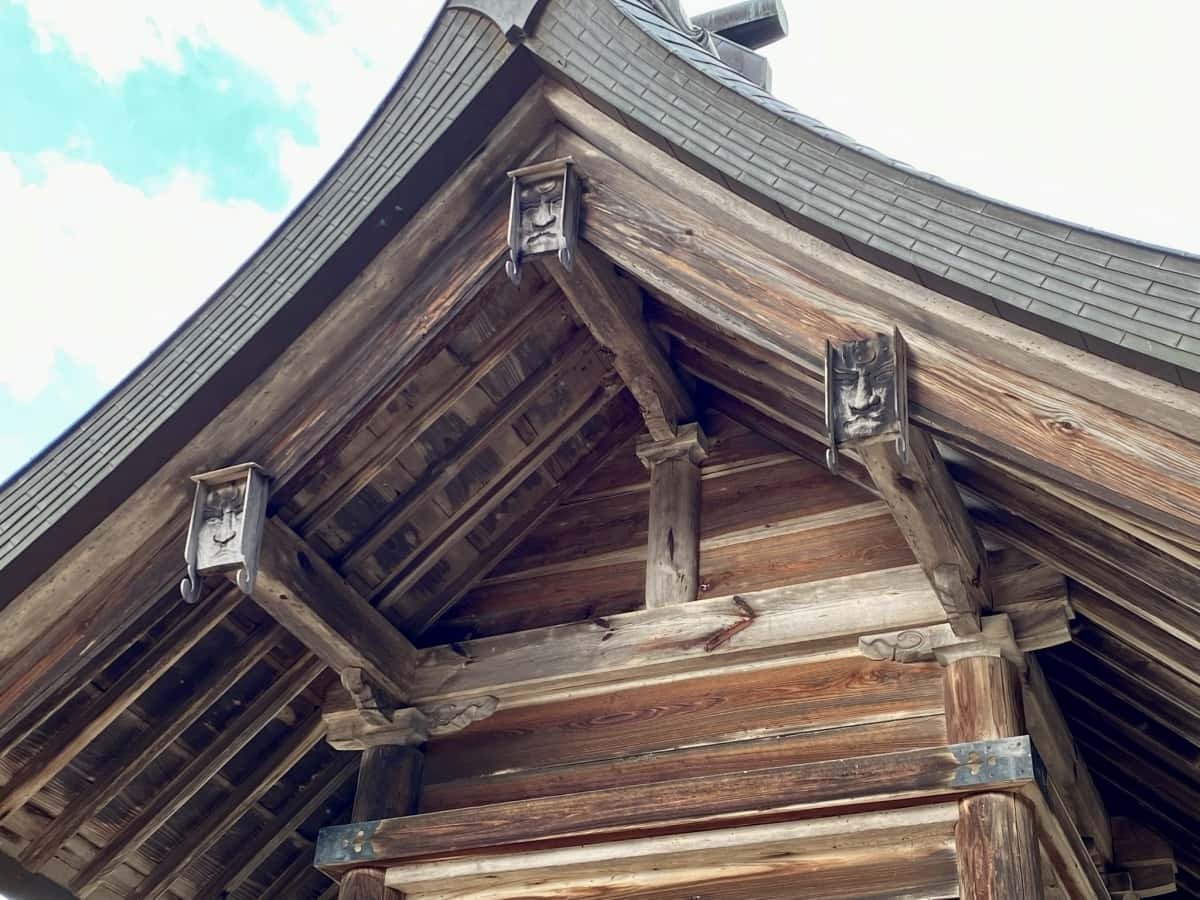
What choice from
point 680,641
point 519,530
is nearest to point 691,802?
point 680,641

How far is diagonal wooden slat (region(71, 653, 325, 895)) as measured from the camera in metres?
5.53

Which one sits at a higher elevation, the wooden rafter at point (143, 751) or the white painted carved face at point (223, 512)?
the white painted carved face at point (223, 512)

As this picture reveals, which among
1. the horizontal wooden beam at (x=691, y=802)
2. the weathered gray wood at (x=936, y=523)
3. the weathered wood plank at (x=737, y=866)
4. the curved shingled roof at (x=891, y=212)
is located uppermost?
the curved shingled roof at (x=891, y=212)

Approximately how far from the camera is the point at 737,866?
4.71 metres

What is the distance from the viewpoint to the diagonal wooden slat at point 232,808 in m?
5.74

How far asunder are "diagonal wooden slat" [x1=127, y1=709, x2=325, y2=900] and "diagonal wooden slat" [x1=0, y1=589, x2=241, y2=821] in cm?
76

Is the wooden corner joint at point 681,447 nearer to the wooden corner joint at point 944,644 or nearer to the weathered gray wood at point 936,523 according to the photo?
the wooden corner joint at point 944,644

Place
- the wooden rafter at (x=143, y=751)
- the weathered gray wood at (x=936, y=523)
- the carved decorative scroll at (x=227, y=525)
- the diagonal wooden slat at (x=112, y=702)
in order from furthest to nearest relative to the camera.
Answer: the wooden rafter at (x=143, y=751), the diagonal wooden slat at (x=112, y=702), the carved decorative scroll at (x=227, y=525), the weathered gray wood at (x=936, y=523)

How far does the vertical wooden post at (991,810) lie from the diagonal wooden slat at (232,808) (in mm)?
2601

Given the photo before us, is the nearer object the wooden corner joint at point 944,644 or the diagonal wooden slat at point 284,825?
the wooden corner joint at point 944,644

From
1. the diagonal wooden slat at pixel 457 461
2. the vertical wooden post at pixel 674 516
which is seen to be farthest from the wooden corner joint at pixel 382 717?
the vertical wooden post at pixel 674 516

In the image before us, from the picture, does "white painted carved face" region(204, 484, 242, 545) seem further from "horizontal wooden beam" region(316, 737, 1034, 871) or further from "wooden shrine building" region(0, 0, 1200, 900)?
"horizontal wooden beam" region(316, 737, 1034, 871)

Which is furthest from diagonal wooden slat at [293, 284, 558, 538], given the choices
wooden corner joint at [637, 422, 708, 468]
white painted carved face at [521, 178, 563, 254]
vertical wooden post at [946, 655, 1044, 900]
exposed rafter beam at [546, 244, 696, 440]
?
vertical wooden post at [946, 655, 1044, 900]

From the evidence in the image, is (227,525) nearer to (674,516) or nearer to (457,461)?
(457,461)
